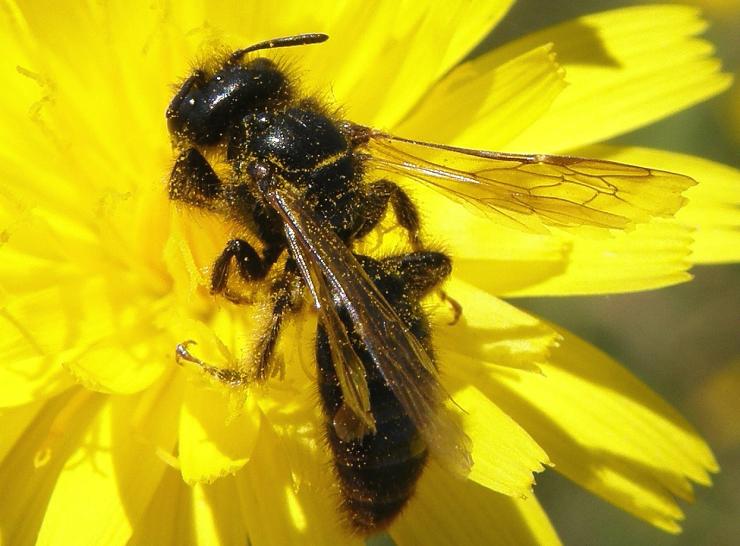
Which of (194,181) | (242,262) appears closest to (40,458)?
(242,262)

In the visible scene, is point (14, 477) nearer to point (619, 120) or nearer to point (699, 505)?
point (619, 120)

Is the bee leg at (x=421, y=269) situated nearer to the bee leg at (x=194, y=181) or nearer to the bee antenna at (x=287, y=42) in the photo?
the bee leg at (x=194, y=181)

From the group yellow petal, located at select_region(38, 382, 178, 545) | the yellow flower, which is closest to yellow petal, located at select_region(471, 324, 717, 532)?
the yellow flower

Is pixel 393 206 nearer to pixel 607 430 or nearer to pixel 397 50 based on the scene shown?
pixel 397 50

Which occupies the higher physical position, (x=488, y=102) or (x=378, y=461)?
(x=488, y=102)

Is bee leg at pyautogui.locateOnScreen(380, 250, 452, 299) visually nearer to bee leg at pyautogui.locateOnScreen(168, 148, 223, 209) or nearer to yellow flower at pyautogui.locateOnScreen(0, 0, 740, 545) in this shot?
yellow flower at pyautogui.locateOnScreen(0, 0, 740, 545)

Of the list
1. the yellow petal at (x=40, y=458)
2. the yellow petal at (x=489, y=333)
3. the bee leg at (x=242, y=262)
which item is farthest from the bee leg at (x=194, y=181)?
the yellow petal at (x=489, y=333)

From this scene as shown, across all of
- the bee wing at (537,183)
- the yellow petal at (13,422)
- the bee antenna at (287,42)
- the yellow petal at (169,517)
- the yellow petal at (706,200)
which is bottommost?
the yellow petal at (706,200)
